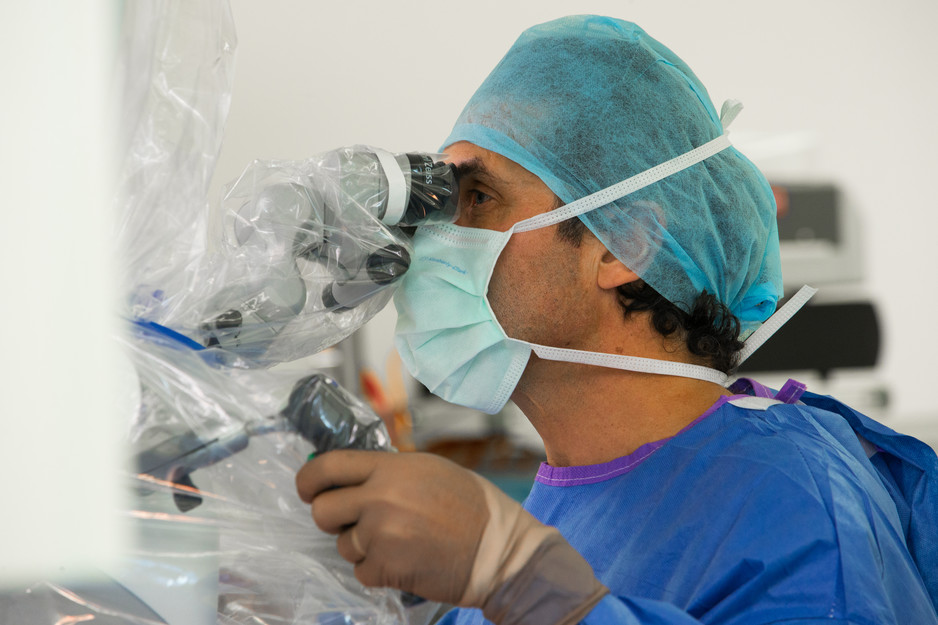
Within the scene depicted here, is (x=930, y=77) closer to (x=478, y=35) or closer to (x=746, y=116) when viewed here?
(x=746, y=116)

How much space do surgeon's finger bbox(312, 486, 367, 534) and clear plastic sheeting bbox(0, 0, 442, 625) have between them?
0.04 meters

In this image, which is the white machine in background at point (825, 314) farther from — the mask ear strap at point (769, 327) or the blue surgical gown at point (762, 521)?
the blue surgical gown at point (762, 521)

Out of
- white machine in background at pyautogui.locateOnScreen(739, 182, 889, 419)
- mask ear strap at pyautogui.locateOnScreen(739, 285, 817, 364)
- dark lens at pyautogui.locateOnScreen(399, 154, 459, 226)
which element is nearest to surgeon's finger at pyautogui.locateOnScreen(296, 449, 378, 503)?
dark lens at pyautogui.locateOnScreen(399, 154, 459, 226)

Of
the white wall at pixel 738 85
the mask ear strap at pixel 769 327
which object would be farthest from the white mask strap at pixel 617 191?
the white wall at pixel 738 85

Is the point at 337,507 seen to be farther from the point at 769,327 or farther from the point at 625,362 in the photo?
the point at 769,327

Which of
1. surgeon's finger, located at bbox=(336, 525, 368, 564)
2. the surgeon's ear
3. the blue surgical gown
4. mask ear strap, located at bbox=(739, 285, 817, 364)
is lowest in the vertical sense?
the blue surgical gown

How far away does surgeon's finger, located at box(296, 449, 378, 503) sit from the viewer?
671mm

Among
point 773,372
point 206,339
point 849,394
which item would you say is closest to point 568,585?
point 206,339

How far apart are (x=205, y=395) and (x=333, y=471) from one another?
0.45 feet

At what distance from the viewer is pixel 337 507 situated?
2.20ft

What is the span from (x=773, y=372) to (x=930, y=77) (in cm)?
138

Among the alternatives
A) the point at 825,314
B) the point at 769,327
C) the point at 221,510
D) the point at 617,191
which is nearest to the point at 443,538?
the point at 221,510

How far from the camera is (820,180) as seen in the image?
9.62 feet

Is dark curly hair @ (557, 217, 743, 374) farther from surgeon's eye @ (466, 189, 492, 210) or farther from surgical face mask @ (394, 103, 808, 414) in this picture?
surgeon's eye @ (466, 189, 492, 210)
